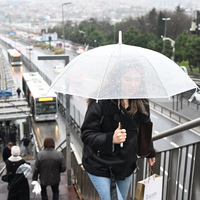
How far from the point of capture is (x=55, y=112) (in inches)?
978

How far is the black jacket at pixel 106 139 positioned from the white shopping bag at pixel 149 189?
214mm

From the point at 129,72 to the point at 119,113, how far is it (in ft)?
1.14

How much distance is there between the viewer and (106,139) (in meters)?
2.32

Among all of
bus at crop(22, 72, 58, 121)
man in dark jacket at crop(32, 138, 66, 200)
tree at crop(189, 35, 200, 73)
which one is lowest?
bus at crop(22, 72, 58, 121)

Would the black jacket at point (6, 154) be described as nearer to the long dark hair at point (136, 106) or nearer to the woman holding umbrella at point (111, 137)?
the woman holding umbrella at point (111, 137)

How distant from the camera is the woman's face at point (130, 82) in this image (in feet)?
8.03

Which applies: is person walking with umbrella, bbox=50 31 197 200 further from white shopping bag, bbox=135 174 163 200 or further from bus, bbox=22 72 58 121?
bus, bbox=22 72 58 121

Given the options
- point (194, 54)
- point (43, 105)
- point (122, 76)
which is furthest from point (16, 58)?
point (122, 76)

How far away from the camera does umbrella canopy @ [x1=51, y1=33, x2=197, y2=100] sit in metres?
2.48

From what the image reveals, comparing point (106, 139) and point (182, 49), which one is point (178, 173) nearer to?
point (106, 139)

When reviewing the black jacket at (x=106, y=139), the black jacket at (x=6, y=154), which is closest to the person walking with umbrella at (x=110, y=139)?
the black jacket at (x=106, y=139)

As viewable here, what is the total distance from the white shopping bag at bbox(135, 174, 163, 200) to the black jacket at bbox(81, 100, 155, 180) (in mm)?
214

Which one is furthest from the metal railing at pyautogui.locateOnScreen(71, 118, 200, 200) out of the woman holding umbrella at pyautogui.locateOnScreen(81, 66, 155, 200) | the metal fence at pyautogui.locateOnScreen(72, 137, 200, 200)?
the woman holding umbrella at pyautogui.locateOnScreen(81, 66, 155, 200)

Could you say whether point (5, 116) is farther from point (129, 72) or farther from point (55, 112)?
point (129, 72)
